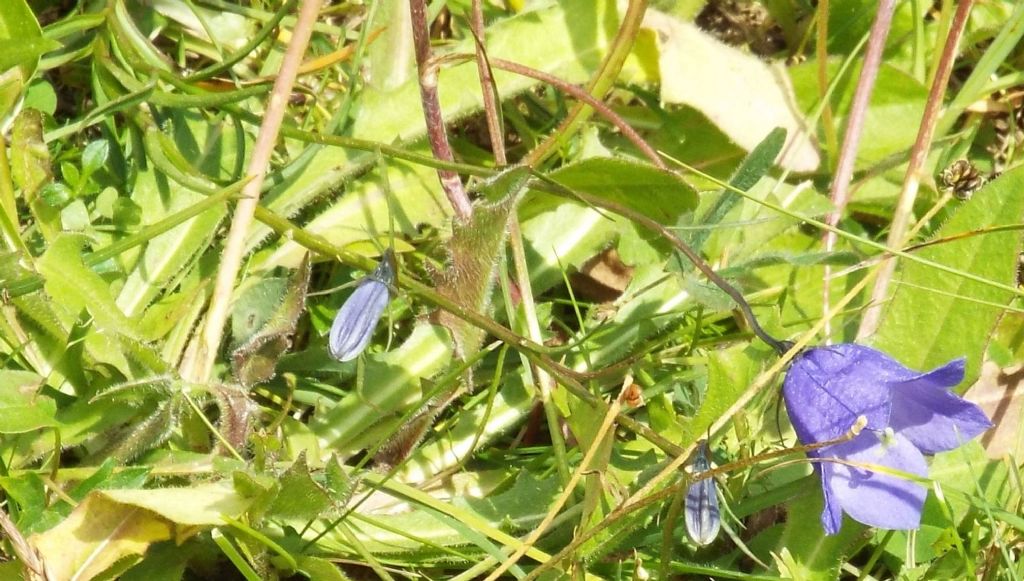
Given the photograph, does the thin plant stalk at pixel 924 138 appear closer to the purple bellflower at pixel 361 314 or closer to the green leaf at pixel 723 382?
the green leaf at pixel 723 382

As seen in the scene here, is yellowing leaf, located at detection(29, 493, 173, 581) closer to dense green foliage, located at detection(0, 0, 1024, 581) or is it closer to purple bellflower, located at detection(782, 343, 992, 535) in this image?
dense green foliage, located at detection(0, 0, 1024, 581)

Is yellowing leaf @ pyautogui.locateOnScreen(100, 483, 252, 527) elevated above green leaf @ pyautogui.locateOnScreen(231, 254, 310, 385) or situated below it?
below

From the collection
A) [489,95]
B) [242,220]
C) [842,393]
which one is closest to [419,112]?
[489,95]

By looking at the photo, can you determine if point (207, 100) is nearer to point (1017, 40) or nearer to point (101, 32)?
point (101, 32)

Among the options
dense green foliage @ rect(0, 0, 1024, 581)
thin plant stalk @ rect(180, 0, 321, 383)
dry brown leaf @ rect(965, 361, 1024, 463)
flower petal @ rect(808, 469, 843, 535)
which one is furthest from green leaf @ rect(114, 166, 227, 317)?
dry brown leaf @ rect(965, 361, 1024, 463)

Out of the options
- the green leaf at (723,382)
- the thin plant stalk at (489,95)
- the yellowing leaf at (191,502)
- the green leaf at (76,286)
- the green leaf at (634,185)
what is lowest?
the yellowing leaf at (191,502)

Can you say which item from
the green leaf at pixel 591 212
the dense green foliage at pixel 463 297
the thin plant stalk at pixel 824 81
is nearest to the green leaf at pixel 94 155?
the dense green foliage at pixel 463 297

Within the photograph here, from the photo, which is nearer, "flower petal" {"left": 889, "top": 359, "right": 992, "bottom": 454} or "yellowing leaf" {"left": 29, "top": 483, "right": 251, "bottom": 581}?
"yellowing leaf" {"left": 29, "top": 483, "right": 251, "bottom": 581}
